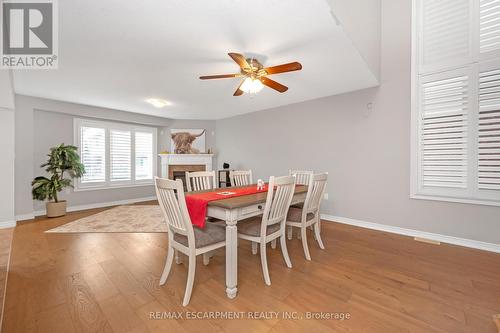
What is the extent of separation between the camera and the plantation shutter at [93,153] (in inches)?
198

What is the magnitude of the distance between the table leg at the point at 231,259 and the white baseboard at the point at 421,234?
112 inches

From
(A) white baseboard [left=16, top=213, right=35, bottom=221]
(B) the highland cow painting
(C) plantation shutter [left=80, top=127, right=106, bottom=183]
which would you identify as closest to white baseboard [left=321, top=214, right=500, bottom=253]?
(B) the highland cow painting

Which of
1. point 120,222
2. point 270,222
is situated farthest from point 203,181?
point 120,222

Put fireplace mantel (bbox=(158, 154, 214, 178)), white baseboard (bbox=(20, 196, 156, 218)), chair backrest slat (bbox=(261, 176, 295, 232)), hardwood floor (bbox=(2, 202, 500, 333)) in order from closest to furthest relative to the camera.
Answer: hardwood floor (bbox=(2, 202, 500, 333)) → chair backrest slat (bbox=(261, 176, 295, 232)) → white baseboard (bbox=(20, 196, 156, 218)) → fireplace mantel (bbox=(158, 154, 214, 178))

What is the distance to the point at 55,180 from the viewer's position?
13.7 ft

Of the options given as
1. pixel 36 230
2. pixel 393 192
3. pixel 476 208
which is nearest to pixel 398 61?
pixel 393 192

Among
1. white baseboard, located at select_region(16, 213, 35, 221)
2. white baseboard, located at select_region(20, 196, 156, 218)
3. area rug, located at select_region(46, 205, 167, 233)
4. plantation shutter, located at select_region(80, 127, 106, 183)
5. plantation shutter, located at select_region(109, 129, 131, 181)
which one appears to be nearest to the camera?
area rug, located at select_region(46, 205, 167, 233)

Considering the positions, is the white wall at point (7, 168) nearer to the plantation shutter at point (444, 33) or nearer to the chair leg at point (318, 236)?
the chair leg at point (318, 236)

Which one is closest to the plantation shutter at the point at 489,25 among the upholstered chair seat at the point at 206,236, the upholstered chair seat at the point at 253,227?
the upholstered chair seat at the point at 253,227

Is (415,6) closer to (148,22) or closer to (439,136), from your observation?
(439,136)

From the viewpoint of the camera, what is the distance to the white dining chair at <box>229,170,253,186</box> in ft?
11.3

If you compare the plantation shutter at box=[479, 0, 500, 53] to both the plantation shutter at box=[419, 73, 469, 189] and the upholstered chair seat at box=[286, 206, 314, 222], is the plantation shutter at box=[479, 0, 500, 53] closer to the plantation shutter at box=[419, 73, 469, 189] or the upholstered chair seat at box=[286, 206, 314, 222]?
the plantation shutter at box=[419, 73, 469, 189]

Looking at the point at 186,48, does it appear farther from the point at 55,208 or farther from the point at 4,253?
the point at 55,208

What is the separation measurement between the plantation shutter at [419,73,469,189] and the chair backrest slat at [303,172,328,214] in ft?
5.99
